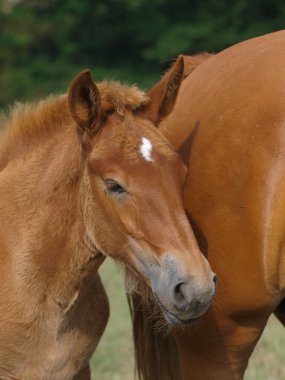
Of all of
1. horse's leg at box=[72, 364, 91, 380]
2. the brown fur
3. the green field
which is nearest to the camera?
horse's leg at box=[72, 364, 91, 380]

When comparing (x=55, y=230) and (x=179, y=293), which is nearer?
(x=179, y=293)

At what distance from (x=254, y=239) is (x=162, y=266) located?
1.81ft

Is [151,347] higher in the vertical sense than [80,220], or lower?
lower

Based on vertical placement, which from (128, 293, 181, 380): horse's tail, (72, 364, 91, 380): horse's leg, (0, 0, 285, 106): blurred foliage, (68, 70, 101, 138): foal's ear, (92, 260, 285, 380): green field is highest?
(68, 70, 101, 138): foal's ear

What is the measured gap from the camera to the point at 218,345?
162 inches

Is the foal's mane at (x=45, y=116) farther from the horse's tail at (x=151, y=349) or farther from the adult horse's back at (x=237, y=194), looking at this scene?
the horse's tail at (x=151, y=349)

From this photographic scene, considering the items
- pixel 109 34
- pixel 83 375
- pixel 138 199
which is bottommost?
pixel 109 34

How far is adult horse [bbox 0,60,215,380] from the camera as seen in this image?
359 centimetres

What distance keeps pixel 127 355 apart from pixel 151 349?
94.1 inches

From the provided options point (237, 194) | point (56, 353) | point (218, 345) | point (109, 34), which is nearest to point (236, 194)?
point (237, 194)

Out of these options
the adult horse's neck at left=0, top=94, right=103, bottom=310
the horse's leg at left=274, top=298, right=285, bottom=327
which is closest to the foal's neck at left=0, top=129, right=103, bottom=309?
the adult horse's neck at left=0, top=94, right=103, bottom=310

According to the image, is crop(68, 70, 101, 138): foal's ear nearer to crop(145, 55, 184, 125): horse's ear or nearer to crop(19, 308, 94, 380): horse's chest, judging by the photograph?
crop(145, 55, 184, 125): horse's ear

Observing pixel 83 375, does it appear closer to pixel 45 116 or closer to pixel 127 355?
pixel 45 116

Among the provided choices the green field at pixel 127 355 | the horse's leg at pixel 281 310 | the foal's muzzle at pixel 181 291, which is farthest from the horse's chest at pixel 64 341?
the green field at pixel 127 355
